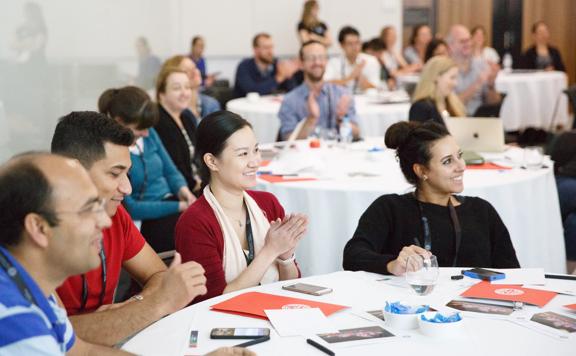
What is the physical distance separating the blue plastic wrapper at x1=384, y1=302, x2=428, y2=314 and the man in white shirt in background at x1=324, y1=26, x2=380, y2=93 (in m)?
7.31

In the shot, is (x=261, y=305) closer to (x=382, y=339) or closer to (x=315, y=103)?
(x=382, y=339)

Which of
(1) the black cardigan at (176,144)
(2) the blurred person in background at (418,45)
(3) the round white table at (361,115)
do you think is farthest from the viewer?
(2) the blurred person in background at (418,45)

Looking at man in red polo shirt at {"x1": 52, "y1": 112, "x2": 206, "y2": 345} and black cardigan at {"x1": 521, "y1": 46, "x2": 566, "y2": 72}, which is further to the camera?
black cardigan at {"x1": 521, "y1": 46, "x2": 566, "y2": 72}

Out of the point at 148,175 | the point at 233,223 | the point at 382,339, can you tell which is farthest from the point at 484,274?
the point at 148,175

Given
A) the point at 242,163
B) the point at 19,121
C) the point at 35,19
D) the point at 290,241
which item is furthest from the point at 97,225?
the point at 35,19

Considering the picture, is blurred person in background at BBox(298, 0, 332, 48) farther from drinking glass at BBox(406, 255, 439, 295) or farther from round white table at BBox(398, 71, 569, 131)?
drinking glass at BBox(406, 255, 439, 295)

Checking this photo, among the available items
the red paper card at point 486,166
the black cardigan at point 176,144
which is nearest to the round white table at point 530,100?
the black cardigan at point 176,144

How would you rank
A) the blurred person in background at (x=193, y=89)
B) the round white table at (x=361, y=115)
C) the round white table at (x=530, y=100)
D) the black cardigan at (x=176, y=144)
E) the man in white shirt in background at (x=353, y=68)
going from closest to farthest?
the black cardigan at (x=176, y=144), the blurred person in background at (x=193, y=89), the round white table at (x=361, y=115), the man in white shirt in background at (x=353, y=68), the round white table at (x=530, y=100)

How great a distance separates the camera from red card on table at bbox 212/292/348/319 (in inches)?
93.1

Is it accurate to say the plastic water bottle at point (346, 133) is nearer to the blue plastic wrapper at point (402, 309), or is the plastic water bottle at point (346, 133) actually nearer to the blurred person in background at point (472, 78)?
the blurred person in background at point (472, 78)

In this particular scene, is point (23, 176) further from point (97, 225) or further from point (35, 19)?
point (35, 19)

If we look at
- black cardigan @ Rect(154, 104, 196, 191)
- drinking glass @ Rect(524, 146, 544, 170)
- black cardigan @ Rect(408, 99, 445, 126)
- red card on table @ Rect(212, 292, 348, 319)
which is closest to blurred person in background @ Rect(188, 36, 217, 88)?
black cardigan @ Rect(408, 99, 445, 126)

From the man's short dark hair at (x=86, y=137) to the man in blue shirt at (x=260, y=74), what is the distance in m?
7.58

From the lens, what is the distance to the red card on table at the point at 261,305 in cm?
237
